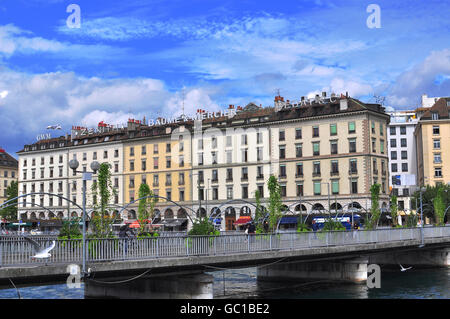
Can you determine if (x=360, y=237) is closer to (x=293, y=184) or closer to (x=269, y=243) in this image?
(x=269, y=243)

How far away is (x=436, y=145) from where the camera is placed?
107m

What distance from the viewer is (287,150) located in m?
87.4

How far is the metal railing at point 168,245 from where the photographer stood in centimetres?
2153

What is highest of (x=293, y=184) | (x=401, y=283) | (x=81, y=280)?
(x=293, y=184)

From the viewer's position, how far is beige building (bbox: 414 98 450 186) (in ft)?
347

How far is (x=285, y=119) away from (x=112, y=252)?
2563 inches

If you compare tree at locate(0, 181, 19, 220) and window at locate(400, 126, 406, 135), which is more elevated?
window at locate(400, 126, 406, 135)

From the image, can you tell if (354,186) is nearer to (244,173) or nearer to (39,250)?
(244,173)

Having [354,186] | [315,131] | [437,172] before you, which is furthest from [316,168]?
[437,172]

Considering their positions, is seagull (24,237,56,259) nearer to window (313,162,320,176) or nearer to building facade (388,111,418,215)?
window (313,162,320,176)

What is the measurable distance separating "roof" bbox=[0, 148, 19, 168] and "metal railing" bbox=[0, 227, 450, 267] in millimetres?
117402

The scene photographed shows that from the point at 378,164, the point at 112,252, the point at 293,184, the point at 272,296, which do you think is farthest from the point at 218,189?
the point at 112,252

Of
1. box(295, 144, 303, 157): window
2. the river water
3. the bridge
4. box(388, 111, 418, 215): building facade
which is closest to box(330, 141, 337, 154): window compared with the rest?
box(295, 144, 303, 157): window

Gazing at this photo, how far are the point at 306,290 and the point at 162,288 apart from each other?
1260cm
